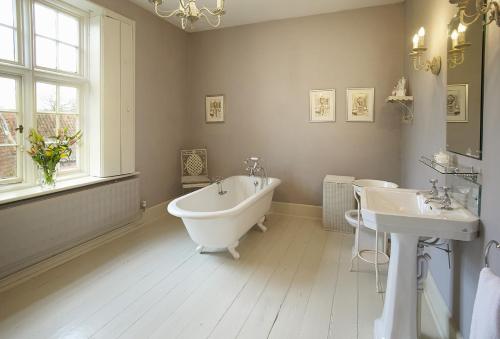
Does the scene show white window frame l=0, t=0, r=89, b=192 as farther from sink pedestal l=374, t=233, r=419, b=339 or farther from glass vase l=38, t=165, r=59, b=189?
sink pedestal l=374, t=233, r=419, b=339

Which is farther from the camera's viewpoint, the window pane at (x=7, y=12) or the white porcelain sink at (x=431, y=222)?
the window pane at (x=7, y=12)

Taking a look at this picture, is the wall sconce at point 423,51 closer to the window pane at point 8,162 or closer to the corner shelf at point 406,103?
the corner shelf at point 406,103

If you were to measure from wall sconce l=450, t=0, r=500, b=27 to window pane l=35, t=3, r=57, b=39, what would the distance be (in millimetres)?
3307

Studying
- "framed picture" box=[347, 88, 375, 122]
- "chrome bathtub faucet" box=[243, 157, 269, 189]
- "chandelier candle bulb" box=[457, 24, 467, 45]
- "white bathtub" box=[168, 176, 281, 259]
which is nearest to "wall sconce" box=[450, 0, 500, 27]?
"chandelier candle bulb" box=[457, 24, 467, 45]

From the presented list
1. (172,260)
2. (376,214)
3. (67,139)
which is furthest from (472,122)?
(67,139)

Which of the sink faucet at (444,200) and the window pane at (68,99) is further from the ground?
the window pane at (68,99)

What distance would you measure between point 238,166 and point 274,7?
2.22 m

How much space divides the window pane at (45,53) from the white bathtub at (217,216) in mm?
1796

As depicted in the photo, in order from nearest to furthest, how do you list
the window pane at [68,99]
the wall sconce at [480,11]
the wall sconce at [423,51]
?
the wall sconce at [480,11] < the wall sconce at [423,51] < the window pane at [68,99]

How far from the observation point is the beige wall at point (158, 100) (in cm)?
384

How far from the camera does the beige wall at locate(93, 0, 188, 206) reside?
151 inches

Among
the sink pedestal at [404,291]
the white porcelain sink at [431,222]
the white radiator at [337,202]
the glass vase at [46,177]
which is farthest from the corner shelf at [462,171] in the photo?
the glass vase at [46,177]

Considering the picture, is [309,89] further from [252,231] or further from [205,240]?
[205,240]

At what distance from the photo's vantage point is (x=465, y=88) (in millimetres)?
1731
